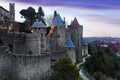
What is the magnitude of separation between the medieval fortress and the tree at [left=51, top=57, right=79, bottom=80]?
74 centimetres

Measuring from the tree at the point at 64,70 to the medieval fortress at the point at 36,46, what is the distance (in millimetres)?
744

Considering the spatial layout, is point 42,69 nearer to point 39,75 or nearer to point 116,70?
point 39,75

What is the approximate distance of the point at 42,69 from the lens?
3941cm

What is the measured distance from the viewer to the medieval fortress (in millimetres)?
37188

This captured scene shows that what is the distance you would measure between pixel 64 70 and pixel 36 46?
429 centimetres

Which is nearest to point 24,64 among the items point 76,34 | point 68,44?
point 68,44

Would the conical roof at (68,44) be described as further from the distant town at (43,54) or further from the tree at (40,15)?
the tree at (40,15)

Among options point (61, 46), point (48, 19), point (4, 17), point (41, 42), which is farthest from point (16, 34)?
point (48, 19)

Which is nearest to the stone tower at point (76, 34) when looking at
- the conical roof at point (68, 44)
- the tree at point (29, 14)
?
the conical roof at point (68, 44)

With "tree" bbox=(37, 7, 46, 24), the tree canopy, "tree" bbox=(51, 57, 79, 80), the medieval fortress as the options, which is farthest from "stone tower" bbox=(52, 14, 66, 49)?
"tree" bbox=(37, 7, 46, 24)

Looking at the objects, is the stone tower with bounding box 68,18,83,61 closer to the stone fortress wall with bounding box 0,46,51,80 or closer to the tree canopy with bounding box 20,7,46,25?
the tree canopy with bounding box 20,7,46,25

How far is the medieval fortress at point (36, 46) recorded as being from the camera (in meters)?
37.2

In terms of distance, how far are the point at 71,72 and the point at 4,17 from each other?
66.0 feet

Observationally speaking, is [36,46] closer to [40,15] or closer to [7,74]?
[7,74]
